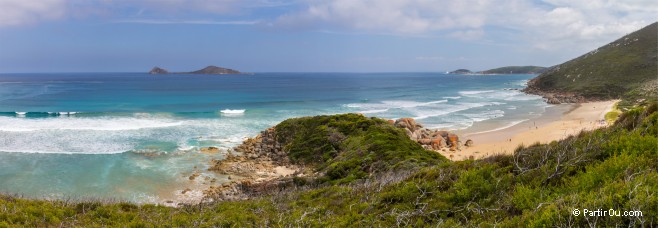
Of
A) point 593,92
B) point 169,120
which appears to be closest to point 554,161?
point 169,120

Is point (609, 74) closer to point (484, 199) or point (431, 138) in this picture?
point (431, 138)

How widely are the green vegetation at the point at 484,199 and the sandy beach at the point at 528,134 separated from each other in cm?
1320

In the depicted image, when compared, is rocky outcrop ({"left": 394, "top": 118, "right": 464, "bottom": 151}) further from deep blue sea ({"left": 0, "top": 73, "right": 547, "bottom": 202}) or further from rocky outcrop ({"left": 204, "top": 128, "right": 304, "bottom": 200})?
rocky outcrop ({"left": 204, "top": 128, "right": 304, "bottom": 200})

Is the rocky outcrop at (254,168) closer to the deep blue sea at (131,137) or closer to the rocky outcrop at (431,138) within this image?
the deep blue sea at (131,137)

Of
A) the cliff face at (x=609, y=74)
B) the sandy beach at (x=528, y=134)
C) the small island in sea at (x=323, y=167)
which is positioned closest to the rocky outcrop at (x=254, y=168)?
the small island in sea at (x=323, y=167)

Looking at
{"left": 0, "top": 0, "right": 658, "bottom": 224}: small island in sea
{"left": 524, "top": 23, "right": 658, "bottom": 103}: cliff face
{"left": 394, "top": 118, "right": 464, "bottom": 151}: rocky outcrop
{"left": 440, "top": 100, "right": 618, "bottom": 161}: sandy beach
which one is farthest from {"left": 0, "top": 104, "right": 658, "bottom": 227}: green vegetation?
{"left": 524, "top": 23, "right": 658, "bottom": 103}: cliff face

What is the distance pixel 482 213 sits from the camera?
21.0ft

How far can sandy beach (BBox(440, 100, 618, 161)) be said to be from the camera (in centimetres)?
2441

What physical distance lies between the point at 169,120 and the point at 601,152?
1501 inches

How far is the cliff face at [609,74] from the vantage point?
59.9 meters

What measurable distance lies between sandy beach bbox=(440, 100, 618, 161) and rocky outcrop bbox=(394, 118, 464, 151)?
77 centimetres

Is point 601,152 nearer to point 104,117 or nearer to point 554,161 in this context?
point 554,161

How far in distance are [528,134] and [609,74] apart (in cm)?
5219

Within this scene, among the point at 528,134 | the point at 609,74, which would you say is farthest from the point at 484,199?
the point at 609,74
